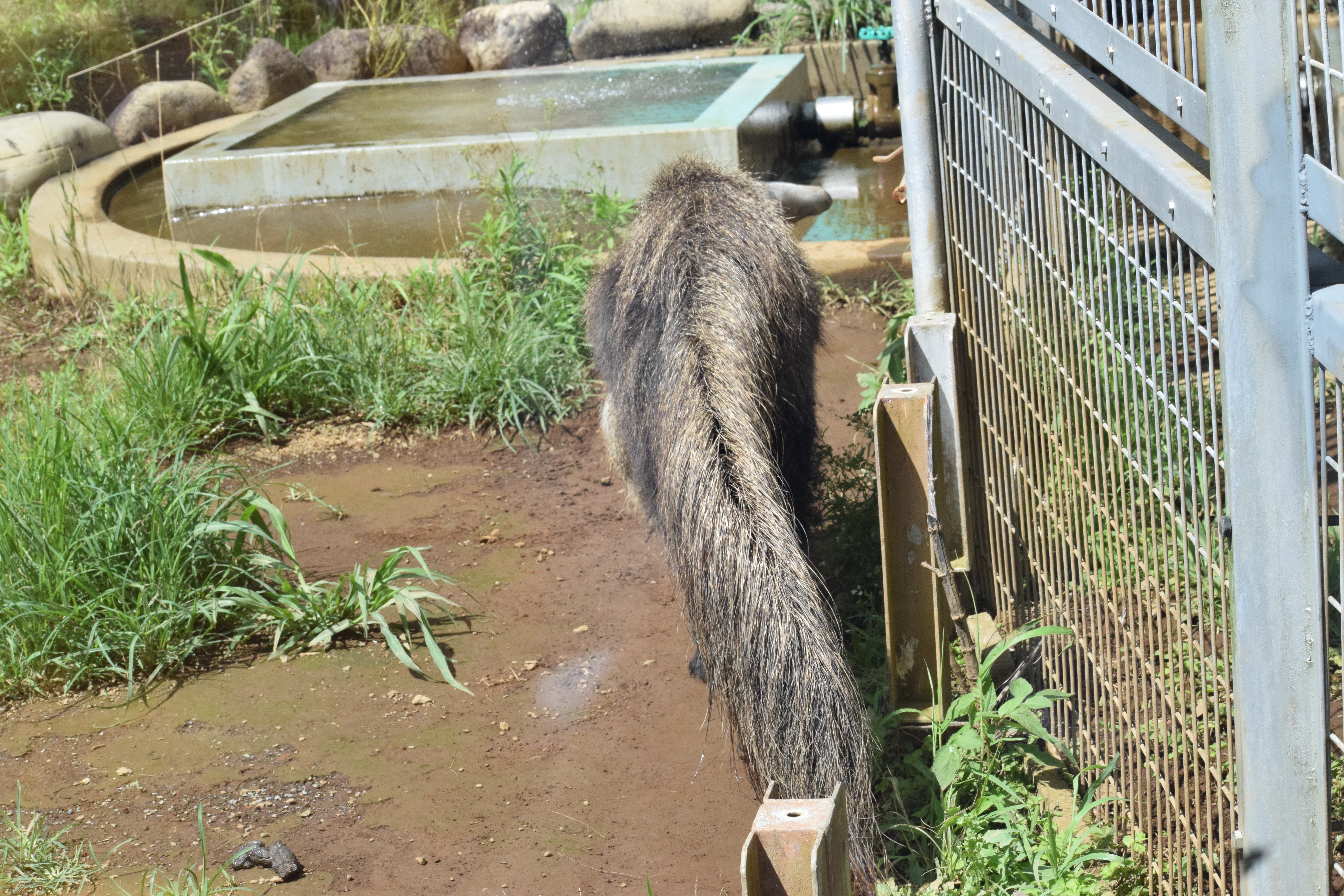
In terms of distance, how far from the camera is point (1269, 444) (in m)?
1.18

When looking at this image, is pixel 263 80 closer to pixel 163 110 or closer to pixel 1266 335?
pixel 163 110

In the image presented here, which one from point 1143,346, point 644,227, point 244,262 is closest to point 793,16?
point 244,262

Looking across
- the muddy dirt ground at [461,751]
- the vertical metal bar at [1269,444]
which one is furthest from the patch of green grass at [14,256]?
the vertical metal bar at [1269,444]

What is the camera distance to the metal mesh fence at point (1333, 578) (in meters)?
1.12

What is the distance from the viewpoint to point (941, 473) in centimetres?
239

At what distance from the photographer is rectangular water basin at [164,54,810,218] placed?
20.8 ft

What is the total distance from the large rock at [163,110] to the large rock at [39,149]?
34.5 inches

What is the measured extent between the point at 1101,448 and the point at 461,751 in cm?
160

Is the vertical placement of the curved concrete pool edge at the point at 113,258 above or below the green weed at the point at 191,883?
above

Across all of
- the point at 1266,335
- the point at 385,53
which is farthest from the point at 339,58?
the point at 1266,335

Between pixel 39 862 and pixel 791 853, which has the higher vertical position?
pixel 791 853

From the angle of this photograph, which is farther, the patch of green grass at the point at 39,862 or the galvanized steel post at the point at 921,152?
the galvanized steel post at the point at 921,152

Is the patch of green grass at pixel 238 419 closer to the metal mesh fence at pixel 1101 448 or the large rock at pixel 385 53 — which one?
the metal mesh fence at pixel 1101 448

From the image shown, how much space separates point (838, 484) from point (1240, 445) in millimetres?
2227
